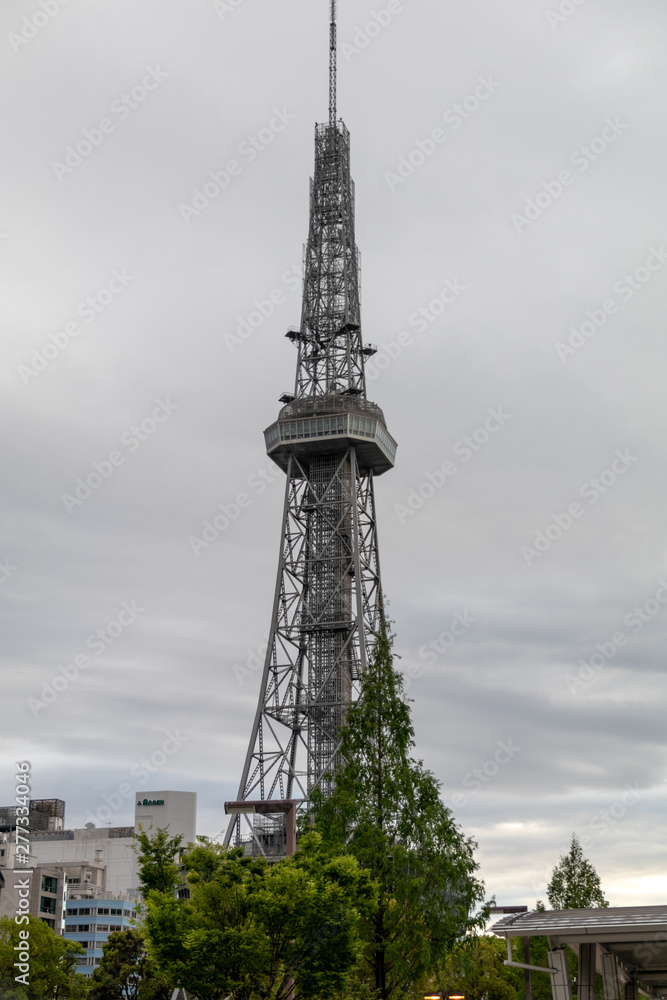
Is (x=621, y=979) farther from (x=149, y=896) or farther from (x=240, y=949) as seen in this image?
(x=149, y=896)

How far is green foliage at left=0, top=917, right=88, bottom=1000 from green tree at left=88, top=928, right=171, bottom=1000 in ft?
38.0

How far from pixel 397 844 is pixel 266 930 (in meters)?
5.24

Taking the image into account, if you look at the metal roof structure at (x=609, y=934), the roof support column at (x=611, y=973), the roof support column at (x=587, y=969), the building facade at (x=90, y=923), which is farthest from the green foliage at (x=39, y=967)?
the building facade at (x=90, y=923)

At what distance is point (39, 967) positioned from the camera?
220 ft

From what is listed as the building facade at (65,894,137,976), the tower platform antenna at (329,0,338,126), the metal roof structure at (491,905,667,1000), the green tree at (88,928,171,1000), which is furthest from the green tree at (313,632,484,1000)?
the building facade at (65,894,137,976)

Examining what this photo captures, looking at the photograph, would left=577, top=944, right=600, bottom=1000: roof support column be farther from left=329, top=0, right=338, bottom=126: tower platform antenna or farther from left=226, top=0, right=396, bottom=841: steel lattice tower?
left=329, top=0, right=338, bottom=126: tower platform antenna

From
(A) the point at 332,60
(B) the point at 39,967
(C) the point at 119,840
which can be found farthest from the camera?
(C) the point at 119,840

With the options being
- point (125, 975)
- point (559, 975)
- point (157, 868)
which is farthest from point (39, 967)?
point (559, 975)

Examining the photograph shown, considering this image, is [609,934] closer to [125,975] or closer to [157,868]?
[157,868]

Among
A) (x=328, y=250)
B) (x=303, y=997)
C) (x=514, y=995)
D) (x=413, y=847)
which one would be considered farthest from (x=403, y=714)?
(x=328, y=250)

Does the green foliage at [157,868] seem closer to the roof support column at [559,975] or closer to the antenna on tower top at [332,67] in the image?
the roof support column at [559,975]

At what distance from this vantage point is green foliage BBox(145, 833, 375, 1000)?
3150cm

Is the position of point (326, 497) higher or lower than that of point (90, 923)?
higher

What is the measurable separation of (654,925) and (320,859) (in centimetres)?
1435
